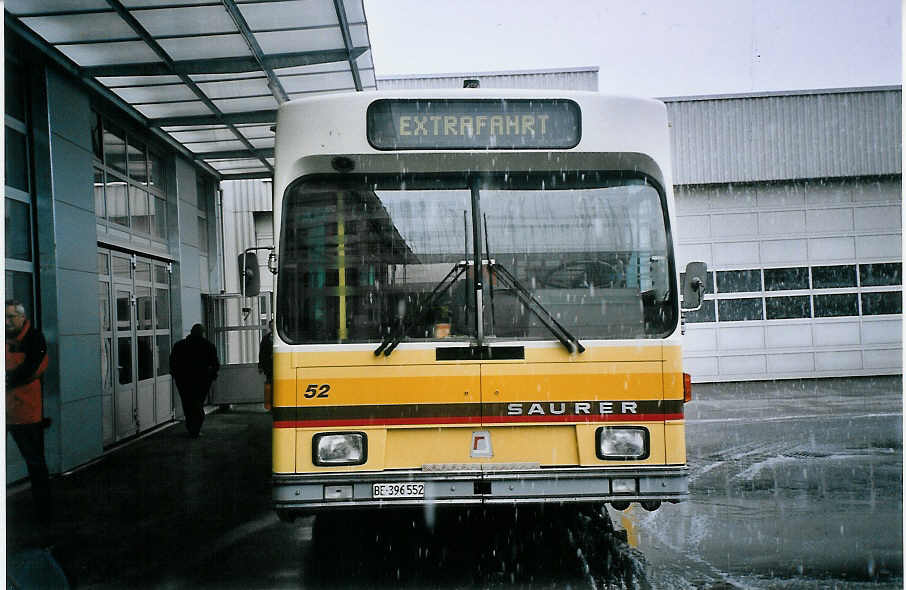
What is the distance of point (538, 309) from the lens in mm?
5203

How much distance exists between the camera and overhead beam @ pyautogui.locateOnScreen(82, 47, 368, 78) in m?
10.3

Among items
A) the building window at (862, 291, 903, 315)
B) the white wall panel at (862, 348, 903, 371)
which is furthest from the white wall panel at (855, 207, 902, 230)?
the white wall panel at (862, 348, 903, 371)

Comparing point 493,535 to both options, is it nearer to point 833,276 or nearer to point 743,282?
point 743,282

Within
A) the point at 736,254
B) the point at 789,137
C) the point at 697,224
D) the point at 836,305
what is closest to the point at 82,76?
the point at 697,224

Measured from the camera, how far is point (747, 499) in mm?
7738

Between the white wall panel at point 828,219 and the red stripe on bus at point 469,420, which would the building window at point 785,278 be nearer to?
the white wall panel at point 828,219

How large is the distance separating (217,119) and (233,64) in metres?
2.18

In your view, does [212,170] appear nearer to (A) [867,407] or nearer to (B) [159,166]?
(B) [159,166]

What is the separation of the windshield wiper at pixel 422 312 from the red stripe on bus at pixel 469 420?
416 millimetres

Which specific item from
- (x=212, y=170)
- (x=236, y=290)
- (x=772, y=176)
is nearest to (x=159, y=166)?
(x=212, y=170)

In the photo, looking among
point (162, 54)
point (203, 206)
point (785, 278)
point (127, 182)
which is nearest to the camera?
point (162, 54)

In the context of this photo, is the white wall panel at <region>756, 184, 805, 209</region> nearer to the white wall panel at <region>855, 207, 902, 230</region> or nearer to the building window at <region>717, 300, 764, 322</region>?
the white wall panel at <region>855, 207, 902, 230</region>

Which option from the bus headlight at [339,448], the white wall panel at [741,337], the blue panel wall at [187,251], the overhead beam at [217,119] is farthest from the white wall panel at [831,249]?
the bus headlight at [339,448]

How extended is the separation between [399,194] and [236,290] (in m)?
15.5
